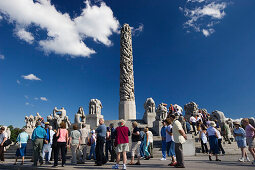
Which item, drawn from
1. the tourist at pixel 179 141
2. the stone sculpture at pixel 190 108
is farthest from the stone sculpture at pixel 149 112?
the tourist at pixel 179 141

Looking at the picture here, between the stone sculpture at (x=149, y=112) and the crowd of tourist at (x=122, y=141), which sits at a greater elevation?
the stone sculpture at (x=149, y=112)

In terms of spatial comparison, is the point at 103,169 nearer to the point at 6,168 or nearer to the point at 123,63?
the point at 6,168

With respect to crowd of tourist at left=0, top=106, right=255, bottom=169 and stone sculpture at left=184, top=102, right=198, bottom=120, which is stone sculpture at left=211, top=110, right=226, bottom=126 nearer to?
stone sculpture at left=184, top=102, right=198, bottom=120

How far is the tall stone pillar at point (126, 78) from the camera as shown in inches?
891

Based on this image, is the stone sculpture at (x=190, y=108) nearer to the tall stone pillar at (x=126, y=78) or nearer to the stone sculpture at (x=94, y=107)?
the tall stone pillar at (x=126, y=78)

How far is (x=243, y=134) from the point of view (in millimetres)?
7168

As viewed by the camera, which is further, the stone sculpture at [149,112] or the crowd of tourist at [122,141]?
the stone sculpture at [149,112]

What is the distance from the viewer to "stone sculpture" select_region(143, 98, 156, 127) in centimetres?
1856

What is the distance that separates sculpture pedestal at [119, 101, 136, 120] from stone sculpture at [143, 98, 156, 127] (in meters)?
3.51

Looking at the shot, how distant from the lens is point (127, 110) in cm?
2250

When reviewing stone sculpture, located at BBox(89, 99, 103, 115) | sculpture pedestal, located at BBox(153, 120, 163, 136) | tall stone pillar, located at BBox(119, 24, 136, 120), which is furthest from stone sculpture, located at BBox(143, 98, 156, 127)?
stone sculpture, located at BBox(89, 99, 103, 115)

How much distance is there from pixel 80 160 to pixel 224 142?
974 centimetres

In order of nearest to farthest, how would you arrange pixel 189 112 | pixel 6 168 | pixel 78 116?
pixel 6 168 → pixel 78 116 → pixel 189 112

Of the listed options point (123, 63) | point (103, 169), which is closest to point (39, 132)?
point (103, 169)
